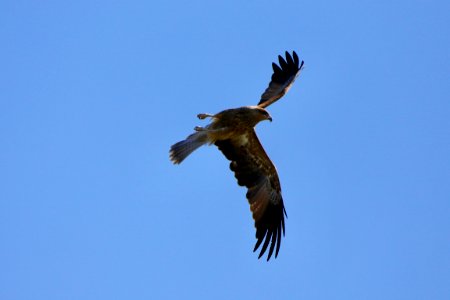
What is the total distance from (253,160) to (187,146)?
1.31 m

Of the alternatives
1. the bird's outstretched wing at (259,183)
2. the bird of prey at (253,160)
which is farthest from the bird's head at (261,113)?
the bird's outstretched wing at (259,183)

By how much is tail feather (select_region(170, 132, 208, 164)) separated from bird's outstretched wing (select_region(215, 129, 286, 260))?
68 cm

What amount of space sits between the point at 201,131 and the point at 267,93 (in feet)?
6.35

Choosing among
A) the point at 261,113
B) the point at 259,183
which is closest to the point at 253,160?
the point at 259,183

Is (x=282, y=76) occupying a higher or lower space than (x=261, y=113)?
higher

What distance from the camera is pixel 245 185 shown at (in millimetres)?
12859

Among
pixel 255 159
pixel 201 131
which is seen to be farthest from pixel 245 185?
pixel 201 131

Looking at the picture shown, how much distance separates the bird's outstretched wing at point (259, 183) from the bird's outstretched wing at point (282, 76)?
85 cm

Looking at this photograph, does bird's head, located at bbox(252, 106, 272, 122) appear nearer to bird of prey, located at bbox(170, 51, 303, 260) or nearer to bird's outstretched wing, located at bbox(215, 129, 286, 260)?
bird of prey, located at bbox(170, 51, 303, 260)

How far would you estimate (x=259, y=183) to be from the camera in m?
13.0

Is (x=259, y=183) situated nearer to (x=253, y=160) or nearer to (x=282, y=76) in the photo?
(x=253, y=160)

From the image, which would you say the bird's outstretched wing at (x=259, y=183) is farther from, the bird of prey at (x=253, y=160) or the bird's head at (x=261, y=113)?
the bird's head at (x=261, y=113)

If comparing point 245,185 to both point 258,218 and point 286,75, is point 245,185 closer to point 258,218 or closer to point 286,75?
point 258,218

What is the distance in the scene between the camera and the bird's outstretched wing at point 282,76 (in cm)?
1336
